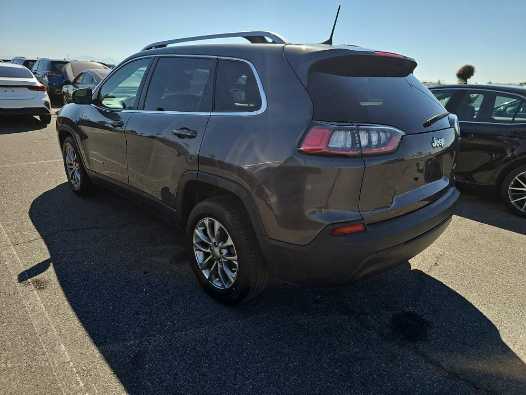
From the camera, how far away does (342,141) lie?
2086mm

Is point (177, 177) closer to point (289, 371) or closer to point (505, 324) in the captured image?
point (289, 371)

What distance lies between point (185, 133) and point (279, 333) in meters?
1.52

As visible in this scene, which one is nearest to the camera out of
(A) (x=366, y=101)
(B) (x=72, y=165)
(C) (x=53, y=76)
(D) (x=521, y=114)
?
(A) (x=366, y=101)

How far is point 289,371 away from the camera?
2.24m

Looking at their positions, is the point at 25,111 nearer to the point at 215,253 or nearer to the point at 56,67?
the point at 56,67

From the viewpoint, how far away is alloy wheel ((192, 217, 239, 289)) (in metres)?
2.71

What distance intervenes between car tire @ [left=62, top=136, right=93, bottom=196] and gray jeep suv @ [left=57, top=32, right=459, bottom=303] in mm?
1889

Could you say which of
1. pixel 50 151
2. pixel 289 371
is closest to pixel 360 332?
pixel 289 371

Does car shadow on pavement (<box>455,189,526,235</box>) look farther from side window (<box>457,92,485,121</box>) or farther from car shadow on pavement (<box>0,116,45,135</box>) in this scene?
car shadow on pavement (<box>0,116,45,135</box>)

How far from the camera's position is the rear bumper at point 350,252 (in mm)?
2148

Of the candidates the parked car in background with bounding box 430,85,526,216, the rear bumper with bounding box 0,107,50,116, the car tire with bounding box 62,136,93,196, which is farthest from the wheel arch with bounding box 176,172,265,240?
the rear bumper with bounding box 0,107,50,116

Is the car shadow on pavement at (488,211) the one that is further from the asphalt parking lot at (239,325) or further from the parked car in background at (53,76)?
the parked car in background at (53,76)

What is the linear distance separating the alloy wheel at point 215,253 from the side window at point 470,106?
12.9ft

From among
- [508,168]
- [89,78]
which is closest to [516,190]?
[508,168]
